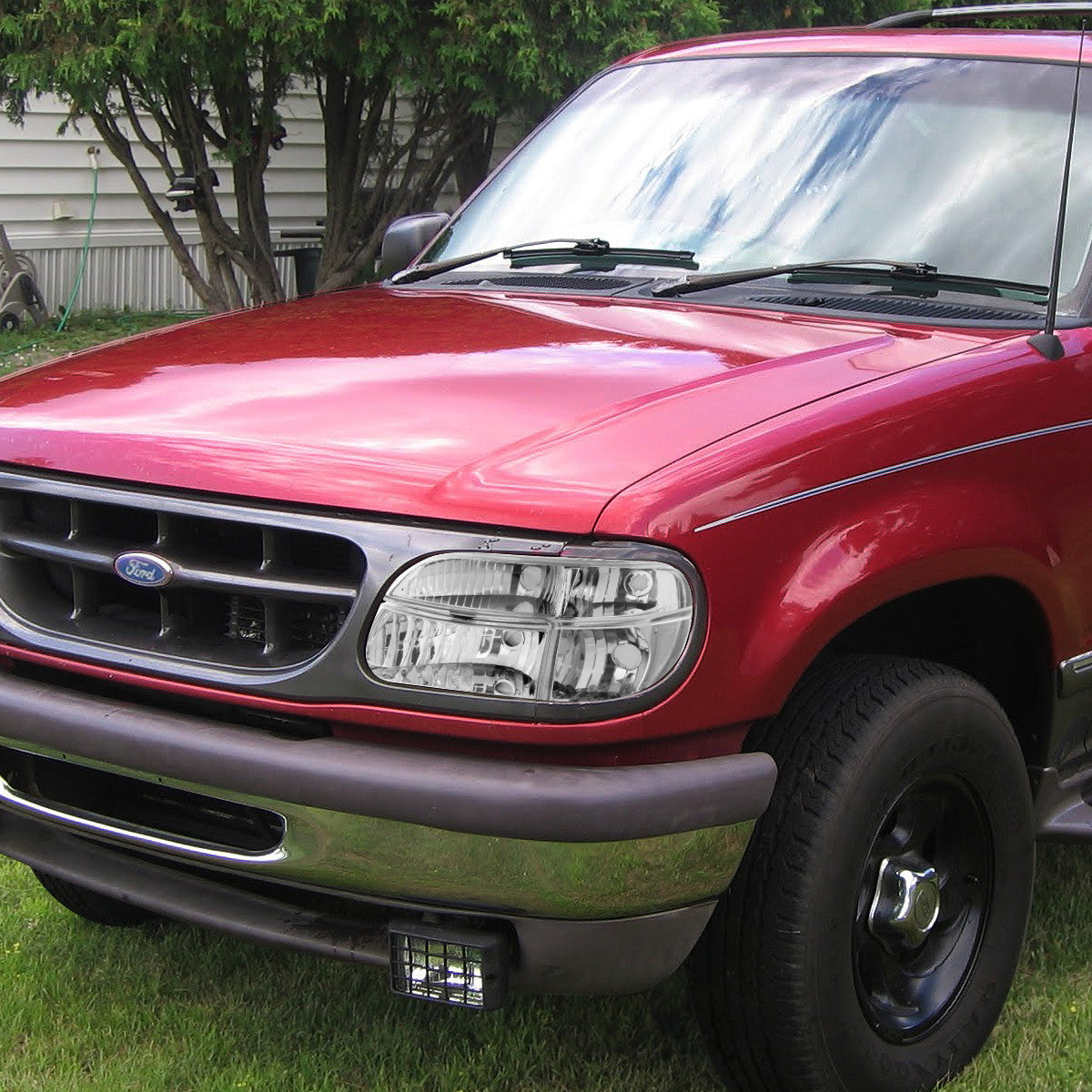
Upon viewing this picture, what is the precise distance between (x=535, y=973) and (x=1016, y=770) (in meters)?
1.05

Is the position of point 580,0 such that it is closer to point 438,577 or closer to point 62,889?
point 62,889

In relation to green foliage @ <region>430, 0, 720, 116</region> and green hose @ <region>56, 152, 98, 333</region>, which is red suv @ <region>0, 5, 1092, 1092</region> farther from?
green hose @ <region>56, 152, 98, 333</region>

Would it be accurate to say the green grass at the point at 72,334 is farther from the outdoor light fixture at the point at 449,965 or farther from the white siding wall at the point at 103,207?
the outdoor light fixture at the point at 449,965

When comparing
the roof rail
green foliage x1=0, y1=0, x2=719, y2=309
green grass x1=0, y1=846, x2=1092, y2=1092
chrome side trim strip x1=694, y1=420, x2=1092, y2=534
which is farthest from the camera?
green foliage x1=0, y1=0, x2=719, y2=309

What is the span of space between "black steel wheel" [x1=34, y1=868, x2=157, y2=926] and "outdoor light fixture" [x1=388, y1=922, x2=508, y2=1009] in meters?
1.33

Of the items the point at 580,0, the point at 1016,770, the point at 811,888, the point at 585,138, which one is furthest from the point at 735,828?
the point at 580,0

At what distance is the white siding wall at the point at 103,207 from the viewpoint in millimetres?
13859

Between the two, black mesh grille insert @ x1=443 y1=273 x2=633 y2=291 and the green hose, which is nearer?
black mesh grille insert @ x1=443 y1=273 x2=633 y2=291

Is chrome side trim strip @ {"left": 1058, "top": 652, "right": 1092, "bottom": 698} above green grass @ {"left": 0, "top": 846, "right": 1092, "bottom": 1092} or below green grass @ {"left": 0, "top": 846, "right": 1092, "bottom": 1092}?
above

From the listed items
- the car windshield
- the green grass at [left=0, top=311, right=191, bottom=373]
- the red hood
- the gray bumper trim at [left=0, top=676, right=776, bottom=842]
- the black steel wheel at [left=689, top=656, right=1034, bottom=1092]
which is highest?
the car windshield

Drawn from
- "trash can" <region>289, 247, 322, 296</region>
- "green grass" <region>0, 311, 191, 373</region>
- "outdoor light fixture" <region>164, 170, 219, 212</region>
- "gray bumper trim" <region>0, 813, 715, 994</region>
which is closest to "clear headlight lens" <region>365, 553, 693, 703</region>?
"gray bumper trim" <region>0, 813, 715, 994</region>

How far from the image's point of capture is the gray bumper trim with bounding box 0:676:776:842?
230 centimetres

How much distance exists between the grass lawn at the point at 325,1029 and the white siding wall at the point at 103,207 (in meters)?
11.2

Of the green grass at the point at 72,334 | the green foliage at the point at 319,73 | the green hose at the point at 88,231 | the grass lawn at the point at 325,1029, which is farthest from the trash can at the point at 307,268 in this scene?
the grass lawn at the point at 325,1029
